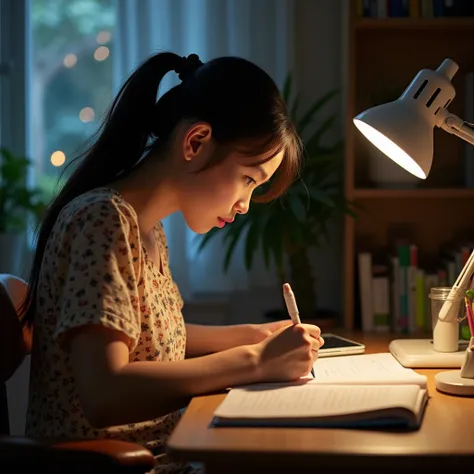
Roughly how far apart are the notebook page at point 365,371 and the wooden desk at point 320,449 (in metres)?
0.24

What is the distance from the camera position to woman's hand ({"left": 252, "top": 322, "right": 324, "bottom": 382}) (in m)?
1.32

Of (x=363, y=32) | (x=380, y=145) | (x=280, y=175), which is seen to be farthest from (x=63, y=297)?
(x=363, y=32)

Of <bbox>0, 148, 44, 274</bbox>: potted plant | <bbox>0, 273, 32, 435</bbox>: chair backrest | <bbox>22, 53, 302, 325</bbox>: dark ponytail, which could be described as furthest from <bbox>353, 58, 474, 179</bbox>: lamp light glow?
<bbox>0, 148, 44, 274</bbox>: potted plant

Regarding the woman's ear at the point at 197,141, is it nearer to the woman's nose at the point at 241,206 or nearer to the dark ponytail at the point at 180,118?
the dark ponytail at the point at 180,118

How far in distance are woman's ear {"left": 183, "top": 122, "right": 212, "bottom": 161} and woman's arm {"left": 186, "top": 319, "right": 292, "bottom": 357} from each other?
1.40ft

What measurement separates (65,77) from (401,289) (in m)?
1.37

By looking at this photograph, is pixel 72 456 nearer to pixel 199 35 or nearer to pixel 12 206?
pixel 12 206

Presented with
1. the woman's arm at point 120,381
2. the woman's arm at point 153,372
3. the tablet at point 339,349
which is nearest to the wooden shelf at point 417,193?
the tablet at point 339,349

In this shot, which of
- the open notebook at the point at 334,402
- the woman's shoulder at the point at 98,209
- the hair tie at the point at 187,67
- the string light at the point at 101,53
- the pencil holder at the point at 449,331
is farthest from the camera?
the string light at the point at 101,53

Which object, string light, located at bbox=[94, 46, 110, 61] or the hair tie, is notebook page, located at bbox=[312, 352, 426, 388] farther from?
string light, located at bbox=[94, 46, 110, 61]

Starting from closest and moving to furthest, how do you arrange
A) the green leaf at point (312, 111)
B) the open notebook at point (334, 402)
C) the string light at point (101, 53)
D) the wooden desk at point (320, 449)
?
the wooden desk at point (320, 449), the open notebook at point (334, 402), the green leaf at point (312, 111), the string light at point (101, 53)

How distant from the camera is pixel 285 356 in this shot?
4.35 feet

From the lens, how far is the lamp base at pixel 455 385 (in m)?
1.33

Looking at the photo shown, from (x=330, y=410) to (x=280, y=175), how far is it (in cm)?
→ 57
